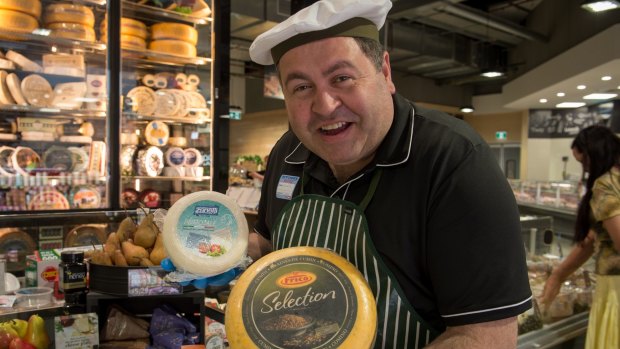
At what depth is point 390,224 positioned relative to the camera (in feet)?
3.96

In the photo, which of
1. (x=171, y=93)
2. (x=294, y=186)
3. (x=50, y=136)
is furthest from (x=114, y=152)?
(x=294, y=186)

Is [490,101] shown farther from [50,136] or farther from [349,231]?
[349,231]

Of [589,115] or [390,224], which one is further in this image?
[589,115]

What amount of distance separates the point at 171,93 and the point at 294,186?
384cm

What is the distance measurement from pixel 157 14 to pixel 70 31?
3.05 ft

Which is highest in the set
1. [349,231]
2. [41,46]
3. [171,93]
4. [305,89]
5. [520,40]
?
[520,40]

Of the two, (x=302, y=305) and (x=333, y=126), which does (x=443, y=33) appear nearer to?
(x=333, y=126)

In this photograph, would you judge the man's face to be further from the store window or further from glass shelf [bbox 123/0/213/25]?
the store window

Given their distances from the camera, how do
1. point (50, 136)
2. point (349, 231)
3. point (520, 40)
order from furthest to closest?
point (520, 40) < point (50, 136) < point (349, 231)

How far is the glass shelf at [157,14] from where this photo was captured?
4.73m

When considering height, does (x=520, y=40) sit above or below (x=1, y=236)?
above

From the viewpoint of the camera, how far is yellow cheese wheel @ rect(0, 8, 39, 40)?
4.02 m

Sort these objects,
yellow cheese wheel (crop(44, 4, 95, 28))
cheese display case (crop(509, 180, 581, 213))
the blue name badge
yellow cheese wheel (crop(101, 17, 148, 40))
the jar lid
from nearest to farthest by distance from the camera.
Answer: the blue name badge < the jar lid < yellow cheese wheel (crop(44, 4, 95, 28)) < yellow cheese wheel (crop(101, 17, 148, 40)) < cheese display case (crop(509, 180, 581, 213))

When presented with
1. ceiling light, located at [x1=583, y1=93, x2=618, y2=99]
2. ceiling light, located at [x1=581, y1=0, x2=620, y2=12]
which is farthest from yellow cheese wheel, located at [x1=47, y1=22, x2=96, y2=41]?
ceiling light, located at [x1=583, y1=93, x2=618, y2=99]
